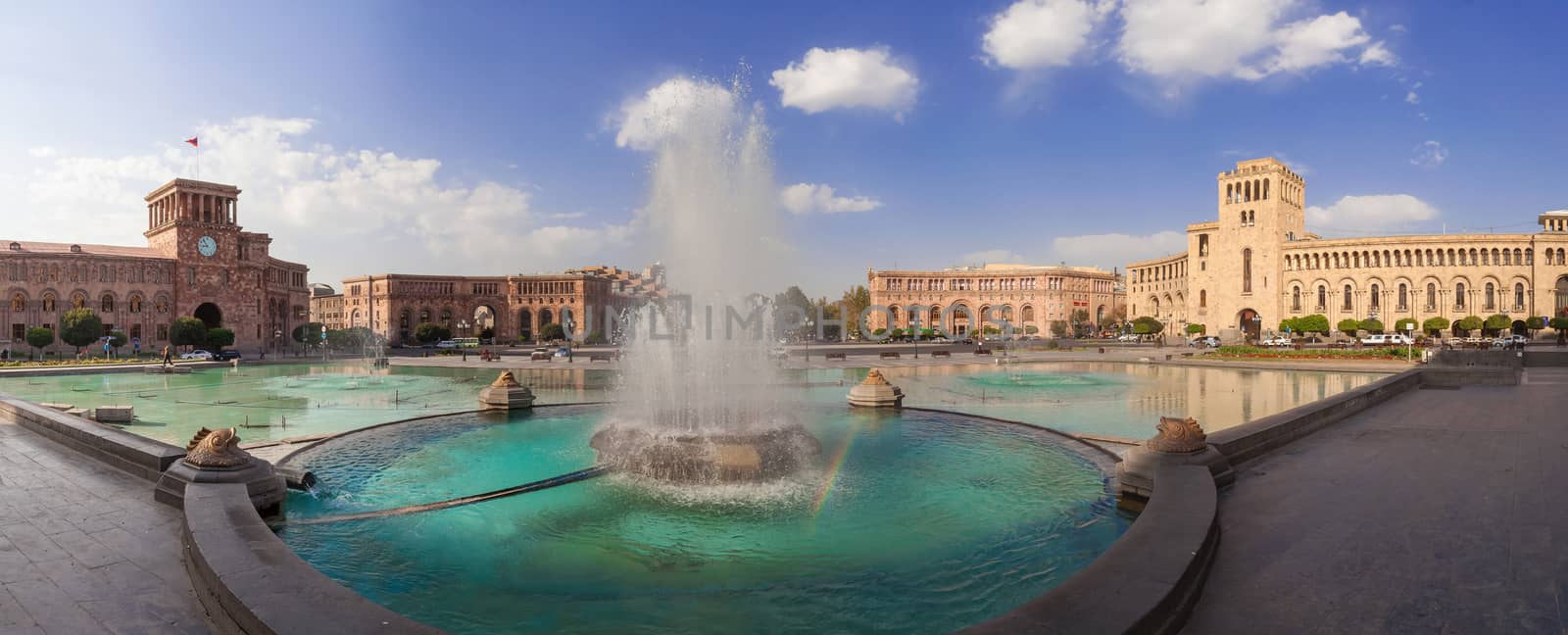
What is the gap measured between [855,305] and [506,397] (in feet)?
268

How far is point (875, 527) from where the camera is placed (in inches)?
281

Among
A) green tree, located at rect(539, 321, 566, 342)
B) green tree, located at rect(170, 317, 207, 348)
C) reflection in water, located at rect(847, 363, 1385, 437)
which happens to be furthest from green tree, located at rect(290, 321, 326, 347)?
reflection in water, located at rect(847, 363, 1385, 437)

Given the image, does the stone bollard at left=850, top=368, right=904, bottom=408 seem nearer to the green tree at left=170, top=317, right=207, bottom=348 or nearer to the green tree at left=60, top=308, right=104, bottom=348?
the green tree at left=170, top=317, right=207, bottom=348

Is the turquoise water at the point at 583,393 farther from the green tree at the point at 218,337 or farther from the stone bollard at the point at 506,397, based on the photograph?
the green tree at the point at 218,337

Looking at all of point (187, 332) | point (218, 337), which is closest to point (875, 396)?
point (187, 332)

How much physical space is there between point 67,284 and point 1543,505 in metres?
73.7

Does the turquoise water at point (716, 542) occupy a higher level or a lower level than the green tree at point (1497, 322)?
lower

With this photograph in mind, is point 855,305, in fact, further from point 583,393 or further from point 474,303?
point 583,393

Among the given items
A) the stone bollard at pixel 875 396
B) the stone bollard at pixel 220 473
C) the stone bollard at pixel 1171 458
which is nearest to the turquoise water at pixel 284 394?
the stone bollard at pixel 220 473

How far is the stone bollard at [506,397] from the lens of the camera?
50.5 ft

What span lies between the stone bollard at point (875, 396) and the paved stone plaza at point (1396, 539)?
7590 millimetres

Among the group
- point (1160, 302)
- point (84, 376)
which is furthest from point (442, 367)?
point (1160, 302)

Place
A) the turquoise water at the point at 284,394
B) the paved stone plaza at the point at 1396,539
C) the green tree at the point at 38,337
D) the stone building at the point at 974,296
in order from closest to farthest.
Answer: the paved stone plaza at the point at 1396,539
the turquoise water at the point at 284,394
the green tree at the point at 38,337
the stone building at the point at 974,296

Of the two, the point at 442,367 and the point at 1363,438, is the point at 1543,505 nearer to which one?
the point at 1363,438
